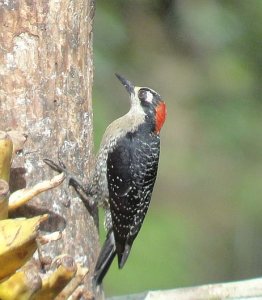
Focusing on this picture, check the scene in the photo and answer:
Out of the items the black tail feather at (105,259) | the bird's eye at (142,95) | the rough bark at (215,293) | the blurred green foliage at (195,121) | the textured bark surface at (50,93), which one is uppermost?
the textured bark surface at (50,93)

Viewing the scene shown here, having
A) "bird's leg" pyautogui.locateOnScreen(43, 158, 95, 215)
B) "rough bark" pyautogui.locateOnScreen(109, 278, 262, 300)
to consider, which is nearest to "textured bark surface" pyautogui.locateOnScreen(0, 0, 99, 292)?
"bird's leg" pyautogui.locateOnScreen(43, 158, 95, 215)

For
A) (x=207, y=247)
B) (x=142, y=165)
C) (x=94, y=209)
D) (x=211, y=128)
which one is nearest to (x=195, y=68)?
(x=211, y=128)

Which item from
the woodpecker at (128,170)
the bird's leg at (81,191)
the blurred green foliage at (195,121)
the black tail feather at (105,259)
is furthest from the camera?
the blurred green foliage at (195,121)

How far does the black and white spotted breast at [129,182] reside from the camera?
5.67m

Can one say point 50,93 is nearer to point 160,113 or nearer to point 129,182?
point 129,182

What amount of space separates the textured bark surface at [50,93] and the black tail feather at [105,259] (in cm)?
16

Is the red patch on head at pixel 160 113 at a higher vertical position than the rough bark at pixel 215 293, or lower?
higher

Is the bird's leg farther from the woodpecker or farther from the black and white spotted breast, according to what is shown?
the black and white spotted breast

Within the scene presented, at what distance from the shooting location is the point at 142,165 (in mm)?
5762

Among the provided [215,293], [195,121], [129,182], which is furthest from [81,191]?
[195,121]

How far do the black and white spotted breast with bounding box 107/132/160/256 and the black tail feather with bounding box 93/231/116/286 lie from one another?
5 cm

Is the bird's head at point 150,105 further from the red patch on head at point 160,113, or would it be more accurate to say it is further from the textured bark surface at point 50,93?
the textured bark surface at point 50,93

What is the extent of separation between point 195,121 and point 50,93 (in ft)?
16.0

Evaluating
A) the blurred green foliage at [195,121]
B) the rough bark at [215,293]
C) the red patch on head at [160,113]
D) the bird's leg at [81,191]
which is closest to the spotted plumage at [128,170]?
the red patch on head at [160,113]
